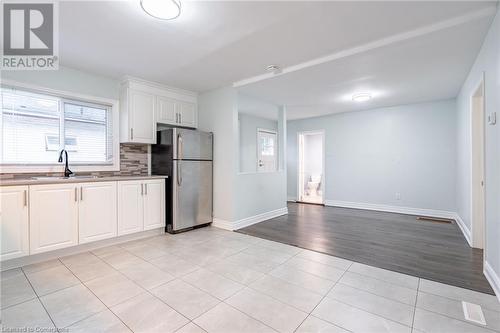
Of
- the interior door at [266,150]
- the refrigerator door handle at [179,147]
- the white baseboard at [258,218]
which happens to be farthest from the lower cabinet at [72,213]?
the interior door at [266,150]

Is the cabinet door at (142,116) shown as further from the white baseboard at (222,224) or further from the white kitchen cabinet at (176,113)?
the white baseboard at (222,224)

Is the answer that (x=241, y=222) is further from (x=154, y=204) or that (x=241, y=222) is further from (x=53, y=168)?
(x=53, y=168)

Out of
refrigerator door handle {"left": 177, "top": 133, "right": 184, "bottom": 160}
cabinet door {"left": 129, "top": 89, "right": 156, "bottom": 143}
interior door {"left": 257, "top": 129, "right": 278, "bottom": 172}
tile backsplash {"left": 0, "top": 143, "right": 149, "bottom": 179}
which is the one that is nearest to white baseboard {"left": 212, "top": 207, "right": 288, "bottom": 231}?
refrigerator door handle {"left": 177, "top": 133, "right": 184, "bottom": 160}

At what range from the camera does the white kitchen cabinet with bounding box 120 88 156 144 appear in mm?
3598

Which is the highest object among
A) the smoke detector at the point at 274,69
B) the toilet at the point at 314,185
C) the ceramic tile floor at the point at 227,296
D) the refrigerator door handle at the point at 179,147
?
the smoke detector at the point at 274,69

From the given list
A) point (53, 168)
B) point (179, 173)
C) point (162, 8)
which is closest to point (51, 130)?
point (53, 168)

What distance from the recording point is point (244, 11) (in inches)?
80.9

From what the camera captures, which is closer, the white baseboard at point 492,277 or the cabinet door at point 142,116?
the white baseboard at point 492,277

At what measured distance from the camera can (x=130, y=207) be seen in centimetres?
335

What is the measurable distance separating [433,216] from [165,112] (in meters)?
5.51

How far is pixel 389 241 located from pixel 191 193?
302cm

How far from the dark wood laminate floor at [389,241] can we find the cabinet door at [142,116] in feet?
7.03

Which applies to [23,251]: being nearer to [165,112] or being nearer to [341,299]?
[165,112]

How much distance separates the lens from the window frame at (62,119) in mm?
2824
